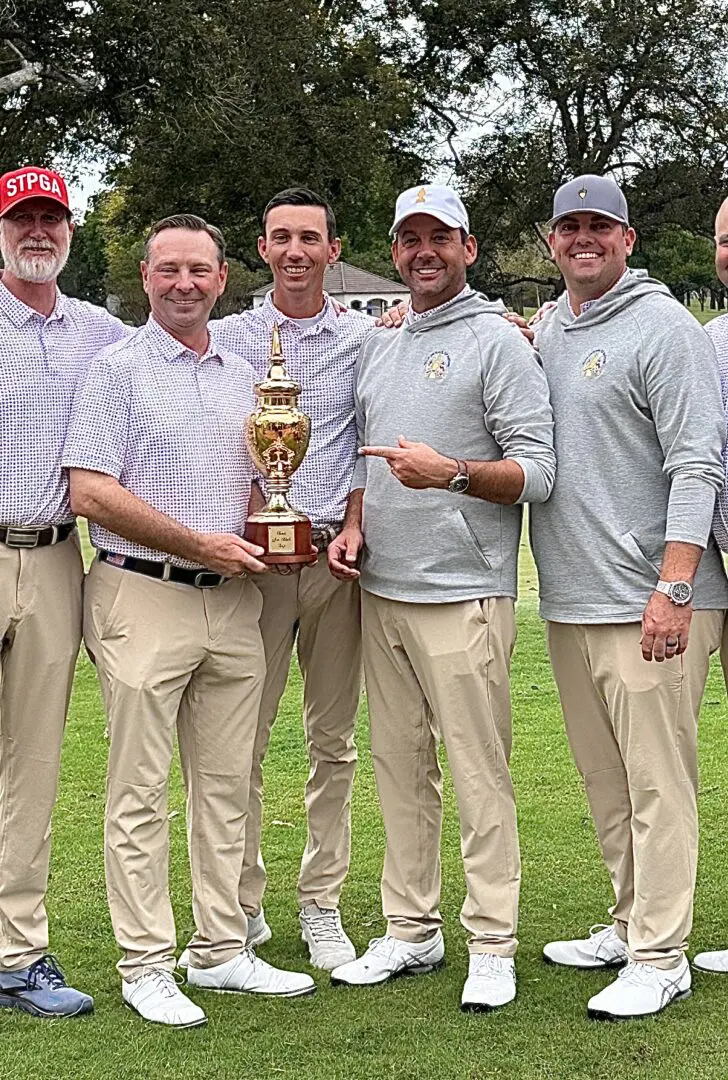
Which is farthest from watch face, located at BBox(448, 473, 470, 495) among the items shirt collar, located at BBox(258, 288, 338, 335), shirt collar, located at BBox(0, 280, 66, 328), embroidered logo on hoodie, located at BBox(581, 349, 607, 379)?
shirt collar, located at BBox(0, 280, 66, 328)

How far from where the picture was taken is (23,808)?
4.89m

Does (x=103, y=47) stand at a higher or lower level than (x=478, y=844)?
higher

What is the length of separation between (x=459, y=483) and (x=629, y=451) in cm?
57

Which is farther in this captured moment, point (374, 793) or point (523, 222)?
point (523, 222)

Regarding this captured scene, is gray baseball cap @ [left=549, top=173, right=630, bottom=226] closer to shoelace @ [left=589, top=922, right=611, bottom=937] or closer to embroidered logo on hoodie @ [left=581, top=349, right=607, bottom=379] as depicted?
embroidered logo on hoodie @ [left=581, top=349, right=607, bottom=379]

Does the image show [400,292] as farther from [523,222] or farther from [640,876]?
[640,876]

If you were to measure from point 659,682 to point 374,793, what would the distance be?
3.13 meters

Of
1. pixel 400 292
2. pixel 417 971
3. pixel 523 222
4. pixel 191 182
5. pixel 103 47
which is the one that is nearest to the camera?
pixel 417 971

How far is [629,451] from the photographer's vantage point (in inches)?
182

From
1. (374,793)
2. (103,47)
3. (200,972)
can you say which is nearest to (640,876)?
(200,972)

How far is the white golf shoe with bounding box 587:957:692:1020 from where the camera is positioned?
4.59 metres

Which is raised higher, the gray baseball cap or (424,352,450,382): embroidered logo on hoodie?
the gray baseball cap

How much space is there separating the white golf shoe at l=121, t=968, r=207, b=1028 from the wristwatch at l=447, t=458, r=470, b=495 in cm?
188

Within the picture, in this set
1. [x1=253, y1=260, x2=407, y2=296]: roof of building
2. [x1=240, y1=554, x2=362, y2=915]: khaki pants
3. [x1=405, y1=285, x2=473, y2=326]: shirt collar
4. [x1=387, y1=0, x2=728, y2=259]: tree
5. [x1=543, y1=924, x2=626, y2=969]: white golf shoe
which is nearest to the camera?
[x1=405, y1=285, x2=473, y2=326]: shirt collar
